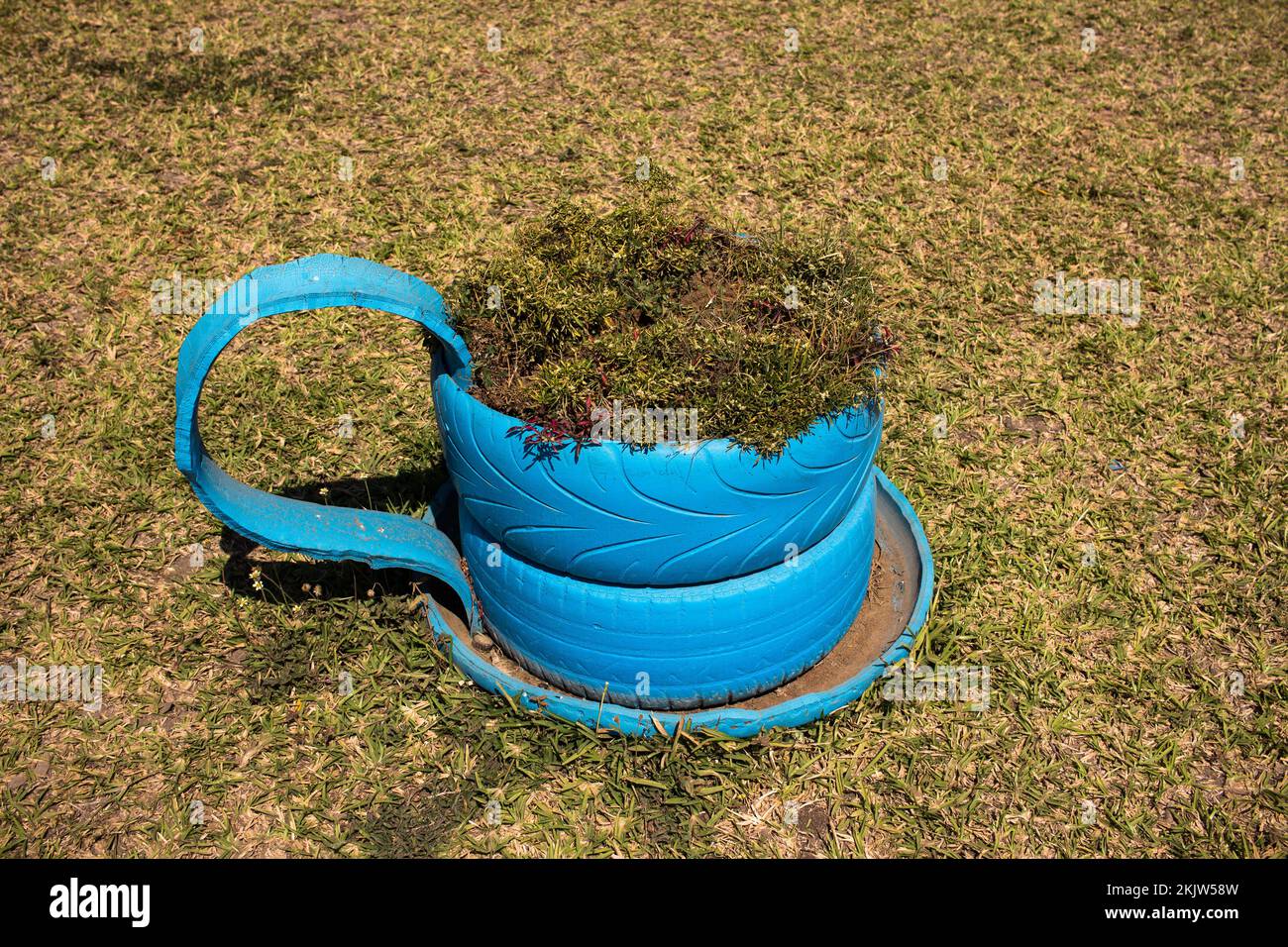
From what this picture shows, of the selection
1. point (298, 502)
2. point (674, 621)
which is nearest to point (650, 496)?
point (674, 621)

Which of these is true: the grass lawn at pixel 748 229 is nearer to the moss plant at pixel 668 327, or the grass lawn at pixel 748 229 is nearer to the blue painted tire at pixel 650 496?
the blue painted tire at pixel 650 496

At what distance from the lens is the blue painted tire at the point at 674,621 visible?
3346 mm

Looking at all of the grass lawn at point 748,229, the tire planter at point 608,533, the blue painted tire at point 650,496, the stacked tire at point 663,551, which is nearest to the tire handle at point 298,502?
the tire planter at point 608,533

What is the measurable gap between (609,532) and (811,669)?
103 cm

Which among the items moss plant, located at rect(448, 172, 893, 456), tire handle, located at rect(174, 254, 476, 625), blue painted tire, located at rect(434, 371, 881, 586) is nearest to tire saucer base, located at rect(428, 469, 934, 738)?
tire handle, located at rect(174, 254, 476, 625)

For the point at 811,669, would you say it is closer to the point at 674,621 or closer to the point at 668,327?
the point at 674,621

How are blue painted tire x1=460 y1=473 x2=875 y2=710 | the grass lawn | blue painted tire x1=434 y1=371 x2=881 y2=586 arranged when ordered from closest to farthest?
blue painted tire x1=434 y1=371 x2=881 y2=586, blue painted tire x1=460 y1=473 x2=875 y2=710, the grass lawn

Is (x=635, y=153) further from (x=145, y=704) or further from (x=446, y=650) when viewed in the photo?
(x=145, y=704)

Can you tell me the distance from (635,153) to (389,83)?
1630 millimetres

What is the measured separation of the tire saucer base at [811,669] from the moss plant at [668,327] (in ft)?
3.04

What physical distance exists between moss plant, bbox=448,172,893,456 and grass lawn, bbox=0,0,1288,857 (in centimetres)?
106

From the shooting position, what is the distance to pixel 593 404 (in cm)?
316

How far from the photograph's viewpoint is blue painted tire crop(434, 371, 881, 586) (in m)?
3.07

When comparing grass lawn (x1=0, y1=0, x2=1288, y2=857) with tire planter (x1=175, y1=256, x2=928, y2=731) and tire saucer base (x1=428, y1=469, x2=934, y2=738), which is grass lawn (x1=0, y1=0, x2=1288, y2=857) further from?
tire planter (x1=175, y1=256, x2=928, y2=731)
